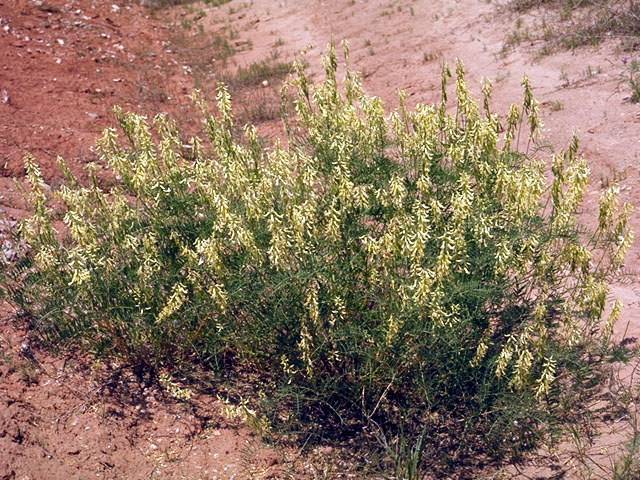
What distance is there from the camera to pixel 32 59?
9.78 metres

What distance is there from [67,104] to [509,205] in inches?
273

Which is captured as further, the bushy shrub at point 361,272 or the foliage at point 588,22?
the foliage at point 588,22

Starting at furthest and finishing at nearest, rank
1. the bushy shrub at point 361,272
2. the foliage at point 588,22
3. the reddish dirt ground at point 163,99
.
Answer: the foliage at point 588,22 < the reddish dirt ground at point 163,99 < the bushy shrub at point 361,272

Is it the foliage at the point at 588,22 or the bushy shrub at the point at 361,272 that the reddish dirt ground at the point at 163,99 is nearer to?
the foliage at the point at 588,22

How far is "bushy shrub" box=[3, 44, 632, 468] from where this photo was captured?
3.52 meters

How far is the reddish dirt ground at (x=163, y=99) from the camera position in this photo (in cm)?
404

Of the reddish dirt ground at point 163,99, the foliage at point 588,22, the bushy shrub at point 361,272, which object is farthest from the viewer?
the foliage at point 588,22

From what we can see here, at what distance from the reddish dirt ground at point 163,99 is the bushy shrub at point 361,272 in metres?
0.37

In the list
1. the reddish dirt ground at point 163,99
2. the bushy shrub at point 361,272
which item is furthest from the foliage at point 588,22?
the bushy shrub at point 361,272

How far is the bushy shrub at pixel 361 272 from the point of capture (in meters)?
3.52

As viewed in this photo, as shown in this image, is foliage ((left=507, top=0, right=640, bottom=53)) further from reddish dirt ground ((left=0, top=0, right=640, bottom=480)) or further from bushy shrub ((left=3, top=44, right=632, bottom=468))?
bushy shrub ((left=3, top=44, right=632, bottom=468))

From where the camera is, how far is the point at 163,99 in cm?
984

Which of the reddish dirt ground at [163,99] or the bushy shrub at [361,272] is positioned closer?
the bushy shrub at [361,272]

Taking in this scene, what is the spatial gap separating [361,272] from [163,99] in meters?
6.98
